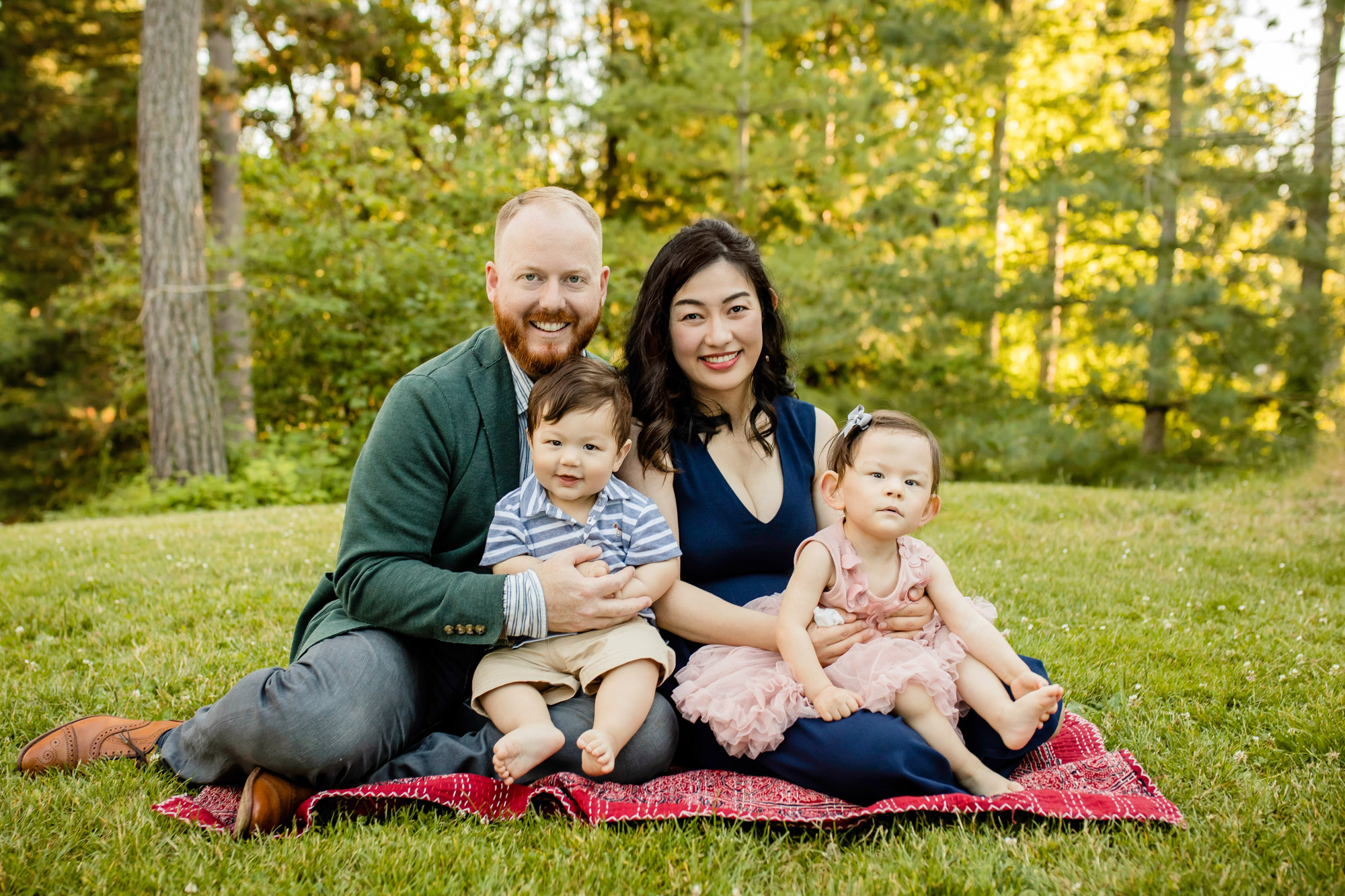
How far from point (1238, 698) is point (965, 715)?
1.18 metres

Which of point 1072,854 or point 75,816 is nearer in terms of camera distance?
point 1072,854

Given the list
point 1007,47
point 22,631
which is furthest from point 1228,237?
point 22,631

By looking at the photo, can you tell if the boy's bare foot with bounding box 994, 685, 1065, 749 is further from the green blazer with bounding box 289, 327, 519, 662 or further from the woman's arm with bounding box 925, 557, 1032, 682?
the green blazer with bounding box 289, 327, 519, 662

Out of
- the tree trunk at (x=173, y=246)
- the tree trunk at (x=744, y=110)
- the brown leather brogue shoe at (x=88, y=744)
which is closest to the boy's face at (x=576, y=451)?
the brown leather brogue shoe at (x=88, y=744)

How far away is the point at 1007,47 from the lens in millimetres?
11367

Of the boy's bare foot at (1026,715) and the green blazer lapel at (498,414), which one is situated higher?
the green blazer lapel at (498,414)

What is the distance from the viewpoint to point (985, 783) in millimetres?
2250

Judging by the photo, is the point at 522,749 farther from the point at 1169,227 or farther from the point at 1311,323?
the point at 1169,227

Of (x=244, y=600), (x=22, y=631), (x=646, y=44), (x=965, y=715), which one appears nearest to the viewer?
(x=965, y=715)

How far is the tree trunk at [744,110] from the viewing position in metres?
12.9

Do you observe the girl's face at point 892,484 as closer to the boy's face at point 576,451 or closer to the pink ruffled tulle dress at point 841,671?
the pink ruffled tulle dress at point 841,671

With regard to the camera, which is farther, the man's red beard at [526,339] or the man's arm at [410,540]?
the man's red beard at [526,339]

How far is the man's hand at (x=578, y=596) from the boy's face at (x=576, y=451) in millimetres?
184

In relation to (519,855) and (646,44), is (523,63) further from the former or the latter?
(519,855)
